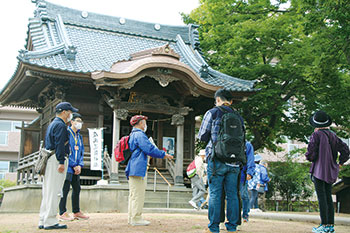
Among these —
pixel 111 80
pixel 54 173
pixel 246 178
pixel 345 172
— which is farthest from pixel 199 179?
pixel 345 172

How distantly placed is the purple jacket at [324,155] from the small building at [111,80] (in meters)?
8.18

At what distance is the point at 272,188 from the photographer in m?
23.1

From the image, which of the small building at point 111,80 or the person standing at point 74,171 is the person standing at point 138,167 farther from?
the small building at point 111,80

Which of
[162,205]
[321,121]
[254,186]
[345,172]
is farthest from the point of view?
[345,172]

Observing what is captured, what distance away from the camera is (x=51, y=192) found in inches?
256

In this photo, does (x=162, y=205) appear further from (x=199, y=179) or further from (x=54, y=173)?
(x=54, y=173)

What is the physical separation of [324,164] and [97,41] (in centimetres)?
1344

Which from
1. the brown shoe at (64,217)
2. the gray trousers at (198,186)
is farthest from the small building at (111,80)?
the brown shoe at (64,217)

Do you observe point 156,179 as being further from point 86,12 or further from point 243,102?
point 86,12

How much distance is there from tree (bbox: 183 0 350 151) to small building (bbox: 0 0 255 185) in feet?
3.83

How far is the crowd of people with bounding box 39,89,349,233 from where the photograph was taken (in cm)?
581

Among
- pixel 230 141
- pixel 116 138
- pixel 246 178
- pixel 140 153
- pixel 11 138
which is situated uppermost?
pixel 11 138

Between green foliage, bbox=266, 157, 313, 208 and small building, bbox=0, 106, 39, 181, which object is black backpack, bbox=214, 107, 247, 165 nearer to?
green foliage, bbox=266, 157, 313, 208

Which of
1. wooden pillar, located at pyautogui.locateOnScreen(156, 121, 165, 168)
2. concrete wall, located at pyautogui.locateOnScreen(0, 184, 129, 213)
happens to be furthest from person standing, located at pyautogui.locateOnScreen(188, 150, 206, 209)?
wooden pillar, located at pyautogui.locateOnScreen(156, 121, 165, 168)
